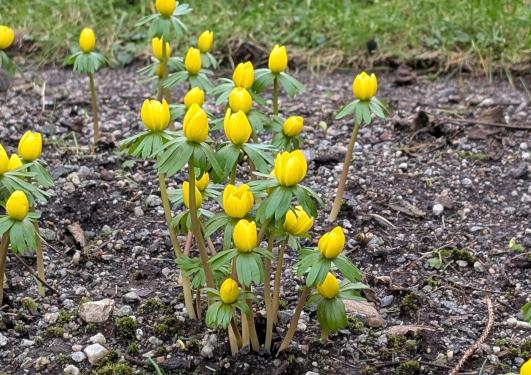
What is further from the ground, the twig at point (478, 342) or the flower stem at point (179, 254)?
the flower stem at point (179, 254)

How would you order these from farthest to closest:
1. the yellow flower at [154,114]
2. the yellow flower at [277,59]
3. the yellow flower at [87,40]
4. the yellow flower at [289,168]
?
the yellow flower at [87,40], the yellow flower at [277,59], the yellow flower at [154,114], the yellow flower at [289,168]

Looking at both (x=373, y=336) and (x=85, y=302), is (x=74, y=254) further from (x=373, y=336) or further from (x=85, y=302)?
(x=373, y=336)

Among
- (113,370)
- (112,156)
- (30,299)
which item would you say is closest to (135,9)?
(112,156)

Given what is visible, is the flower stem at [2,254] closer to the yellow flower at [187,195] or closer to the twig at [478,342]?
the yellow flower at [187,195]

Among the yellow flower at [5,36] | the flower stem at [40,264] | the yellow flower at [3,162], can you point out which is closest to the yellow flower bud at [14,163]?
the yellow flower at [3,162]

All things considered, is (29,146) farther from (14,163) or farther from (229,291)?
(229,291)
